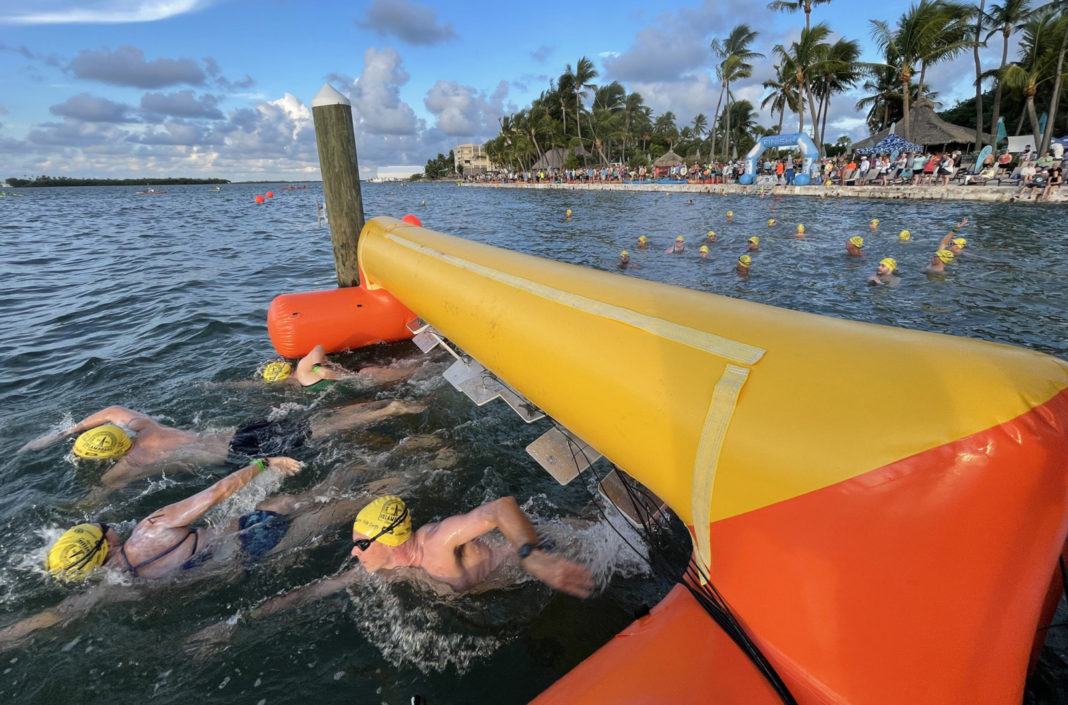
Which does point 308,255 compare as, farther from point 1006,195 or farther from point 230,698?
point 1006,195

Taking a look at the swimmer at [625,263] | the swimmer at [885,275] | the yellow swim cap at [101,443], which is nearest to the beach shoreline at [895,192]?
the swimmer at [885,275]

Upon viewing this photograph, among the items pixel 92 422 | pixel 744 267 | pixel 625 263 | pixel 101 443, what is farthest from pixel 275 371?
pixel 744 267

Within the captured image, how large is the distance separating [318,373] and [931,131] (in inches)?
1352

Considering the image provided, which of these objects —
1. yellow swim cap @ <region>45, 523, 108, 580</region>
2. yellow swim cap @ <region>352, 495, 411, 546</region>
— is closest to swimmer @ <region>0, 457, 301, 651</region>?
yellow swim cap @ <region>45, 523, 108, 580</region>

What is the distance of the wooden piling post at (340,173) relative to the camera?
18.2ft

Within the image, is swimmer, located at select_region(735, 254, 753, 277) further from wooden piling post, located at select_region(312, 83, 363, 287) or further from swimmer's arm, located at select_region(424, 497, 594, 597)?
swimmer's arm, located at select_region(424, 497, 594, 597)

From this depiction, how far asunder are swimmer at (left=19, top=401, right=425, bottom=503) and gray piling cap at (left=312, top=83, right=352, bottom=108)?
3.52 metres

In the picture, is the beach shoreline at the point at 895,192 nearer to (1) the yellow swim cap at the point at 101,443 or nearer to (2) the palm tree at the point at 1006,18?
(2) the palm tree at the point at 1006,18

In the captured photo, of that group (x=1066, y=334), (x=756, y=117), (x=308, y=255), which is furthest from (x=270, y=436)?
(x=756, y=117)

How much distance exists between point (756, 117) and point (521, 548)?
212ft

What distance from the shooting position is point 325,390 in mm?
5164

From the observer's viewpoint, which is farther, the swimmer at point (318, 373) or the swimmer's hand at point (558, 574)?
the swimmer at point (318, 373)

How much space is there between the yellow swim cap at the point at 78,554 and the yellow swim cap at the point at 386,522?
1.55m

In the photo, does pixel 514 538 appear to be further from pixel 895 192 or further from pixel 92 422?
pixel 895 192
